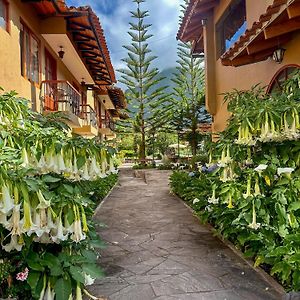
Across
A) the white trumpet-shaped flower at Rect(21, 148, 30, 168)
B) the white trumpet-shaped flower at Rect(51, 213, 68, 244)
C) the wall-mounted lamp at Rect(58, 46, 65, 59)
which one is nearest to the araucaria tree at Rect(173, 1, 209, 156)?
the wall-mounted lamp at Rect(58, 46, 65, 59)

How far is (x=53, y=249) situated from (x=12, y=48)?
4.63 meters

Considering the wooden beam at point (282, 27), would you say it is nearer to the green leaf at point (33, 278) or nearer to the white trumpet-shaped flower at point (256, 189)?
the white trumpet-shaped flower at point (256, 189)

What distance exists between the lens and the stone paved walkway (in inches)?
131

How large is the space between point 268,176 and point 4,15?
5.49 m

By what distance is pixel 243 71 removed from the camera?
7.79 m

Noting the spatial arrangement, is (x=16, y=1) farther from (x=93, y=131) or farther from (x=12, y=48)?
(x=93, y=131)

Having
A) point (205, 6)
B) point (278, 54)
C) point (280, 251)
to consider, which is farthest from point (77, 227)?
point (205, 6)

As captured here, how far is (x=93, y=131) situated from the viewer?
1319cm

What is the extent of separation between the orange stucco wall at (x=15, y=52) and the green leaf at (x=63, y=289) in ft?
13.7

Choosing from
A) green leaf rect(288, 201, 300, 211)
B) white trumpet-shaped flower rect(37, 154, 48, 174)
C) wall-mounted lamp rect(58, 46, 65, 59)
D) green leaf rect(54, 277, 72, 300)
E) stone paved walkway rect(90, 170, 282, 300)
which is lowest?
stone paved walkway rect(90, 170, 282, 300)

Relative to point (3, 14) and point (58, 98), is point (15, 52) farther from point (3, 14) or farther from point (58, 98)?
point (58, 98)

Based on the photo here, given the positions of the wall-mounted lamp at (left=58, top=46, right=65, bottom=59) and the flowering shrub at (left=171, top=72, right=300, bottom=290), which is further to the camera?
the wall-mounted lamp at (left=58, top=46, right=65, bottom=59)

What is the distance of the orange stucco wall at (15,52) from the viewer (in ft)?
19.4

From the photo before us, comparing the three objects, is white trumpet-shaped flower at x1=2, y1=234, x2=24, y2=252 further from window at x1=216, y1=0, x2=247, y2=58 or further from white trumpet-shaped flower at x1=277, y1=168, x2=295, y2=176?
window at x1=216, y1=0, x2=247, y2=58
